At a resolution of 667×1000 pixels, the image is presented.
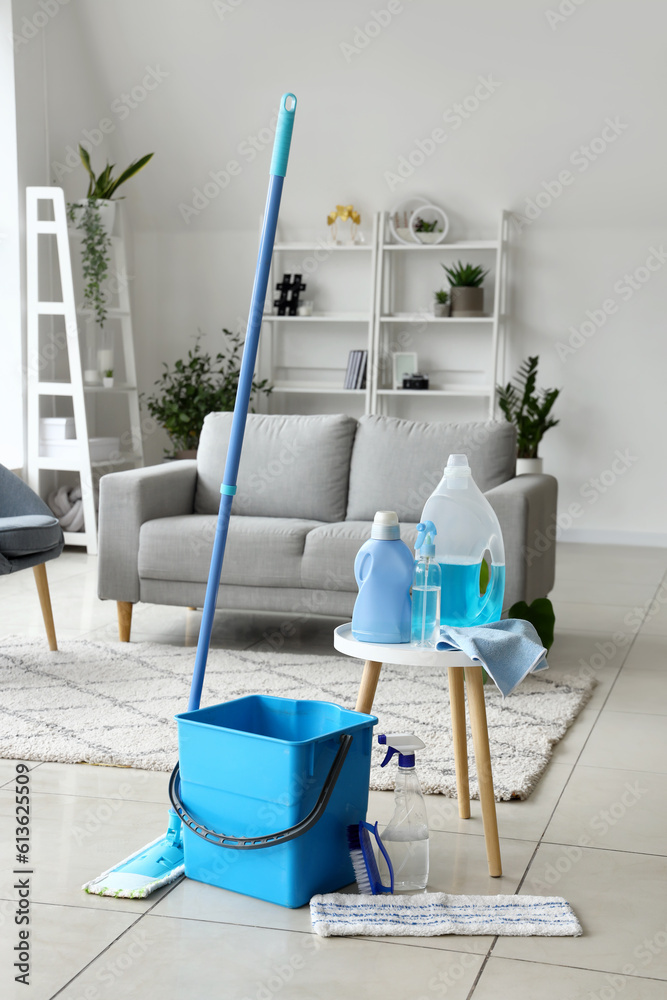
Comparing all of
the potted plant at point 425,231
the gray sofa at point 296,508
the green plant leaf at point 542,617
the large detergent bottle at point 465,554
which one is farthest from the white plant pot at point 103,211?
the large detergent bottle at point 465,554

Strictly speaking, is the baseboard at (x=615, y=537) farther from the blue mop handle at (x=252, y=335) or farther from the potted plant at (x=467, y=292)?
the blue mop handle at (x=252, y=335)

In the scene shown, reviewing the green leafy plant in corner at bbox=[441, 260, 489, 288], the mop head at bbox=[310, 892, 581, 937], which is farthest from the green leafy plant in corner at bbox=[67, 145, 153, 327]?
the mop head at bbox=[310, 892, 581, 937]

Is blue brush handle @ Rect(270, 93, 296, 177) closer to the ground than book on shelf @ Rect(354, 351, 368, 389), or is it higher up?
higher up

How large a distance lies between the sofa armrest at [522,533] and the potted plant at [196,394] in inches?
107

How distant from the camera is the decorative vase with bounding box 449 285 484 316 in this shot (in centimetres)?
604

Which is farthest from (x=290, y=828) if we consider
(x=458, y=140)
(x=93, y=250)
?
(x=458, y=140)

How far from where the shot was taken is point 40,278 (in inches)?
225

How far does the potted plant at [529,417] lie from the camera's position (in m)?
5.84

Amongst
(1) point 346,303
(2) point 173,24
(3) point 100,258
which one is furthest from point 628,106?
(3) point 100,258

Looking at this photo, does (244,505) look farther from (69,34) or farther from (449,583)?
(69,34)

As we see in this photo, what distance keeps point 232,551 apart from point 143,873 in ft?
5.77

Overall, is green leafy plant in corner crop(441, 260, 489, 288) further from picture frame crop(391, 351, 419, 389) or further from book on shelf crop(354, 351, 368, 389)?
book on shelf crop(354, 351, 368, 389)

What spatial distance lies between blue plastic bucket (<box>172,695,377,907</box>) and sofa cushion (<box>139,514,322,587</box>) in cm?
160

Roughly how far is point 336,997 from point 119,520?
94.0 inches
